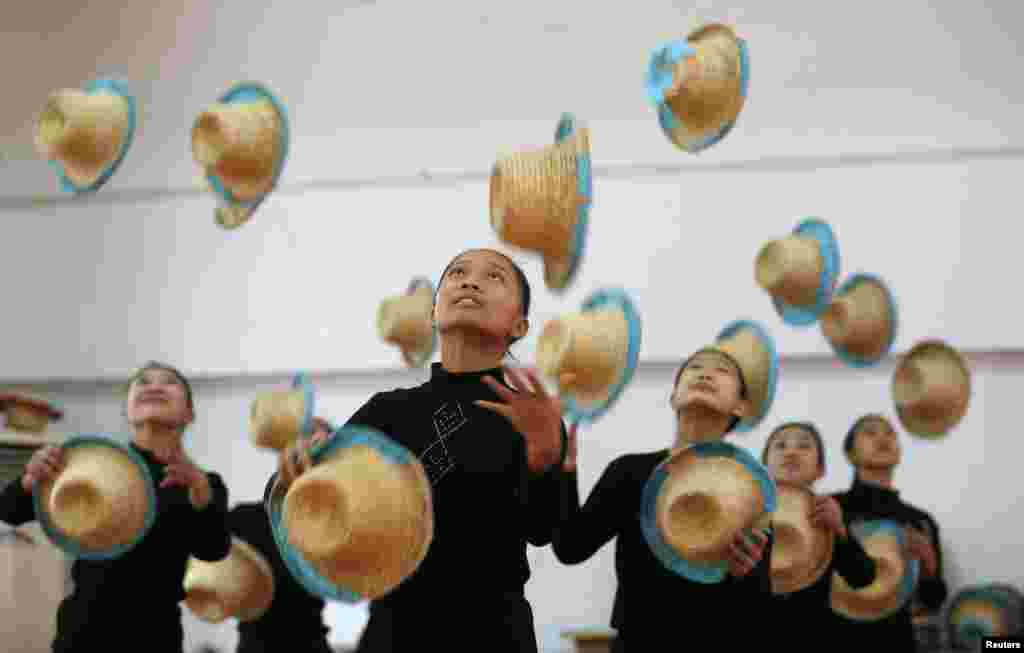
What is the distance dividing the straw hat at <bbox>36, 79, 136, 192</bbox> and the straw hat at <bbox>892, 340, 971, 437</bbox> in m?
4.01

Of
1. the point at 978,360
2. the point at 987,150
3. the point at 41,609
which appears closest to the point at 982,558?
the point at 978,360

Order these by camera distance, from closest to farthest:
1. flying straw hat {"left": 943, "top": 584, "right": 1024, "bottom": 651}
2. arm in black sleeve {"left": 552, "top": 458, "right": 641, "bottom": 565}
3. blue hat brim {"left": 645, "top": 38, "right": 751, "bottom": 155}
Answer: arm in black sleeve {"left": 552, "top": 458, "right": 641, "bottom": 565}, blue hat brim {"left": 645, "top": 38, "right": 751, "bottom": 155}, flying straw hat {"left": 943, "top": 584, "right": 1024, "bottom": 651}

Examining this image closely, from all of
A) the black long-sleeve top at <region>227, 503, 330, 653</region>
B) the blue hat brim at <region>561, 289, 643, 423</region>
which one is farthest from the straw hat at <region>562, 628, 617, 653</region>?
the black long-sleeve top at <region>227, 503, 330, 653</region>

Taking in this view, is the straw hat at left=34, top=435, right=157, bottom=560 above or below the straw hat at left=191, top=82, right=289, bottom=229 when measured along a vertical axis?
below

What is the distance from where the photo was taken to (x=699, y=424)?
4.50m

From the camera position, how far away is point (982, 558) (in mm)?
8211

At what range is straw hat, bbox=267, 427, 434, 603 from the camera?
3143 mm

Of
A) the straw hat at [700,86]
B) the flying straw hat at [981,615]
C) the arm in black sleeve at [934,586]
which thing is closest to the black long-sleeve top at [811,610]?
the arm in black sleeve at [934,586]

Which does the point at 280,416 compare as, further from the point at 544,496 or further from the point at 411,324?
the point at 544,496

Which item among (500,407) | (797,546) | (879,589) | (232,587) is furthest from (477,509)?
(879,589)

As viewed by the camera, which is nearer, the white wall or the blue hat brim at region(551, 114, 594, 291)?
the blue hat brim at region(551, 114, 594, 291)

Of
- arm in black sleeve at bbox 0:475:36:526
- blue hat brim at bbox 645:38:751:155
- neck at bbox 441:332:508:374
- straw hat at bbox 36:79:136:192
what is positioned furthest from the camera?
straw hat at bbox 36:79:136:192

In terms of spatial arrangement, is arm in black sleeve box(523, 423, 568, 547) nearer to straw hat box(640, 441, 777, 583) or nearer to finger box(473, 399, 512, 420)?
finger box(473, 399, 512, 420)

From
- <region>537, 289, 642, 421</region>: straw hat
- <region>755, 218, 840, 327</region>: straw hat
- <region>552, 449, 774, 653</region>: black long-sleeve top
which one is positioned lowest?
<region>552, 449, 774, 653</region>: black long-sleeve top
